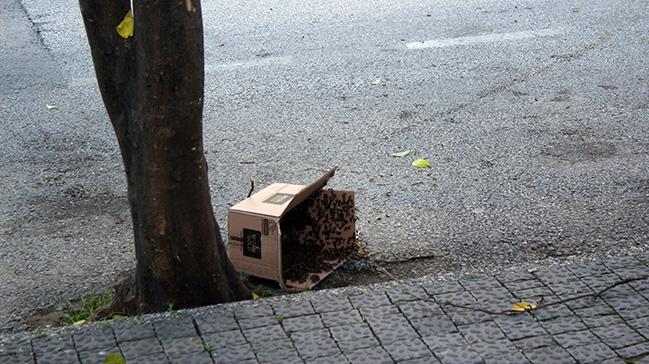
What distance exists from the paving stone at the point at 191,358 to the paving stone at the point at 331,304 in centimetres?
54

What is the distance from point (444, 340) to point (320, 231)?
1.13m

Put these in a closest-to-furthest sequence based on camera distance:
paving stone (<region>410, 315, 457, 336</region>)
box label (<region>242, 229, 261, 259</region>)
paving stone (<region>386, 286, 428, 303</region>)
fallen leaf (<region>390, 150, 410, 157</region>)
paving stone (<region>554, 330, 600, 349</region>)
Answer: paving stone (<region>554, 330, 600, 349</region>)
paving stone (<region>410, 315, 457, 336</region>)
paving stone (<region>386, 286, 428, 303</region>)
box label (<region>242, 229, 261, 259</region>)
fallen leaf (<region>390, 150, 410, 157</region>)

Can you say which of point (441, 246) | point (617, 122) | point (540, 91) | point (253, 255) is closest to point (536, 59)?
point (540, 91)

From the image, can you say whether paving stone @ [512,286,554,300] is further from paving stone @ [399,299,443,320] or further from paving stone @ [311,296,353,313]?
paving stone @ [311,296,353,313]

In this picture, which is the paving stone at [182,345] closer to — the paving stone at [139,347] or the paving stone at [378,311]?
the paving stone at [139,347]

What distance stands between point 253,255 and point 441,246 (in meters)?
1.02

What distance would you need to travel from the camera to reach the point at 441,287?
4027 millimetres

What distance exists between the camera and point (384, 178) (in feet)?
18.6

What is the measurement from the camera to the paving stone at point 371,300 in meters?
3.90

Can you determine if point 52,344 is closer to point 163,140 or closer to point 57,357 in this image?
point 57,357

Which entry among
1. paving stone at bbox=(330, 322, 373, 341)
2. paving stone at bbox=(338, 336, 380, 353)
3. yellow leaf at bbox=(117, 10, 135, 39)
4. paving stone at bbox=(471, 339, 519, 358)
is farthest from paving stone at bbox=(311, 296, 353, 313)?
yellow leaf at bbox=(117, 10, 135, 39)

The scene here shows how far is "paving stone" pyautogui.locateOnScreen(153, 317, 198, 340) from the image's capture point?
12.1 ft

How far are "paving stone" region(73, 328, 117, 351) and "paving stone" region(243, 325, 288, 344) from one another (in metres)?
0.52

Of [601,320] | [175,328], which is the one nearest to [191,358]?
[175,328]
